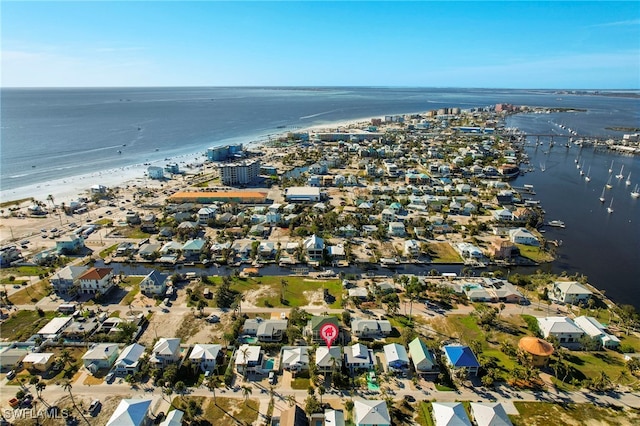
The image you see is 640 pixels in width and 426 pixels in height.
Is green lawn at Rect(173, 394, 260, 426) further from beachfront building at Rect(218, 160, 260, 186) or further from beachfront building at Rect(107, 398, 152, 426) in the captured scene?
beachfront building at Rect(218, 160, 260, 186)

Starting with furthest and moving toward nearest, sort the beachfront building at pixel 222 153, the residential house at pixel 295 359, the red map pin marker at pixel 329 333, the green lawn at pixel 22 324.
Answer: the beachfront building at pixel 222 153 → the green lawn at pixel 22 324 → the red map pin marker at pixel 329 333 → the residential house at pixel 295 359

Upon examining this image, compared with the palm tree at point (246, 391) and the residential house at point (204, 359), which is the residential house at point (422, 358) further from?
the residential house at point (204, 359)

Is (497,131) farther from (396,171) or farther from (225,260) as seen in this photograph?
(225,260)

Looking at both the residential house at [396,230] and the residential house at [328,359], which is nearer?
the residential house at [328,359]

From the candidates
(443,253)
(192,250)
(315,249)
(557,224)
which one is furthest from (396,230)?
(192,250)

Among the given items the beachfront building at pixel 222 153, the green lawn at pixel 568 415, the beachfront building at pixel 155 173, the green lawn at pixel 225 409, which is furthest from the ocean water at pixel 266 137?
the green lawn at pixel 225 409

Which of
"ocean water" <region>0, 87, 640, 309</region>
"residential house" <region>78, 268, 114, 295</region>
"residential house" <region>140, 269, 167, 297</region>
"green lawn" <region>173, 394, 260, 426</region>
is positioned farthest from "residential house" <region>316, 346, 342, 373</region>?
"ocean water" <region>0, 87, 640, 309</region>

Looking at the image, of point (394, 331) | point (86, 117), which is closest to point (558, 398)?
point (394, 331)
